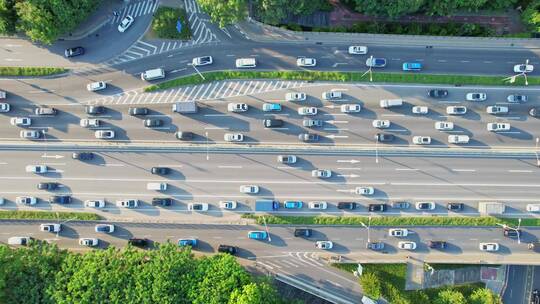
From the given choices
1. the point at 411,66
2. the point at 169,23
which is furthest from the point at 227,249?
the point at 411,66

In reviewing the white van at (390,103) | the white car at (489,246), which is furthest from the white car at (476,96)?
the white car at (489,246)

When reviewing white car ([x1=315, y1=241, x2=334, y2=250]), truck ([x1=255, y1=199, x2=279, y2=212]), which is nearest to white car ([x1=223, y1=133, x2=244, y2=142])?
truck ([x1=255, y1=199, x2=279, y2=212])

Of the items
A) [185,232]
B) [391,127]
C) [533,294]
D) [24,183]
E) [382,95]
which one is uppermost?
[382,95]

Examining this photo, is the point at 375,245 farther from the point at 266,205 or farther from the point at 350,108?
the point at 350,108

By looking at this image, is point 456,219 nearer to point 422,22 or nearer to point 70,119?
point 422,22

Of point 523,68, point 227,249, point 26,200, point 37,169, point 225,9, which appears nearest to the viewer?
point 225,9

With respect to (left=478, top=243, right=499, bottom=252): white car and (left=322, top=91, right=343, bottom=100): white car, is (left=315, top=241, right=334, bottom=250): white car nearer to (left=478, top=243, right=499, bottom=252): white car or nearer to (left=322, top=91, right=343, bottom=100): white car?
(left=322, top=91, right=343, bottom=100): white car

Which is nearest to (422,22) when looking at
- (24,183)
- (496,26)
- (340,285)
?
(496,26)
